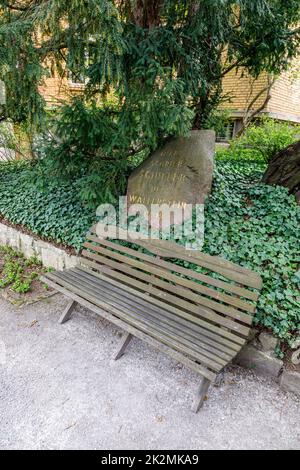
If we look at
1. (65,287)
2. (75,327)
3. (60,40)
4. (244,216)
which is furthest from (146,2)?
(75,327)

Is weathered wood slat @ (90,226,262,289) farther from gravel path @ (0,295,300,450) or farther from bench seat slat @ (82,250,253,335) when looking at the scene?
gravel path @ (0,295,300,450)

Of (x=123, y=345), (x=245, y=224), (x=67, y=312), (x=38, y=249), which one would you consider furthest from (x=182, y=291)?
(x=38, y=249)

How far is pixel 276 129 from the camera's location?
6.21 m

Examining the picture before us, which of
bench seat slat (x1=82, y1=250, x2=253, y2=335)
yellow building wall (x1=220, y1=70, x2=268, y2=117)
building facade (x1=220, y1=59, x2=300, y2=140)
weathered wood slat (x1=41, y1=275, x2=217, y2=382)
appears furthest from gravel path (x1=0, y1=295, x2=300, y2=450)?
yellow building wall (x1=220, y1=70, x2=268, y2=117)

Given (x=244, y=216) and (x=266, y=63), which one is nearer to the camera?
(x=244, y=216)

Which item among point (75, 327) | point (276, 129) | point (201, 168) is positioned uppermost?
point (276, 129)

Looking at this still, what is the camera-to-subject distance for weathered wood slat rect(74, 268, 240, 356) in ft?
7.50

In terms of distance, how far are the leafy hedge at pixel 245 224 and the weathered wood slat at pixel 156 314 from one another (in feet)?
1.89

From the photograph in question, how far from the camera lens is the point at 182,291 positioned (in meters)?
2.70

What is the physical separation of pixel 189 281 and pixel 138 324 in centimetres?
58

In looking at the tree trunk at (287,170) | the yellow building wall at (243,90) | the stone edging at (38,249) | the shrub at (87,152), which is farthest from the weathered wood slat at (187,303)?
the yellow building wall at (243,90)

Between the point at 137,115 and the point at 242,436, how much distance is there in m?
3.34

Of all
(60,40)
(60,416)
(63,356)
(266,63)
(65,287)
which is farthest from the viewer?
(266,63)
